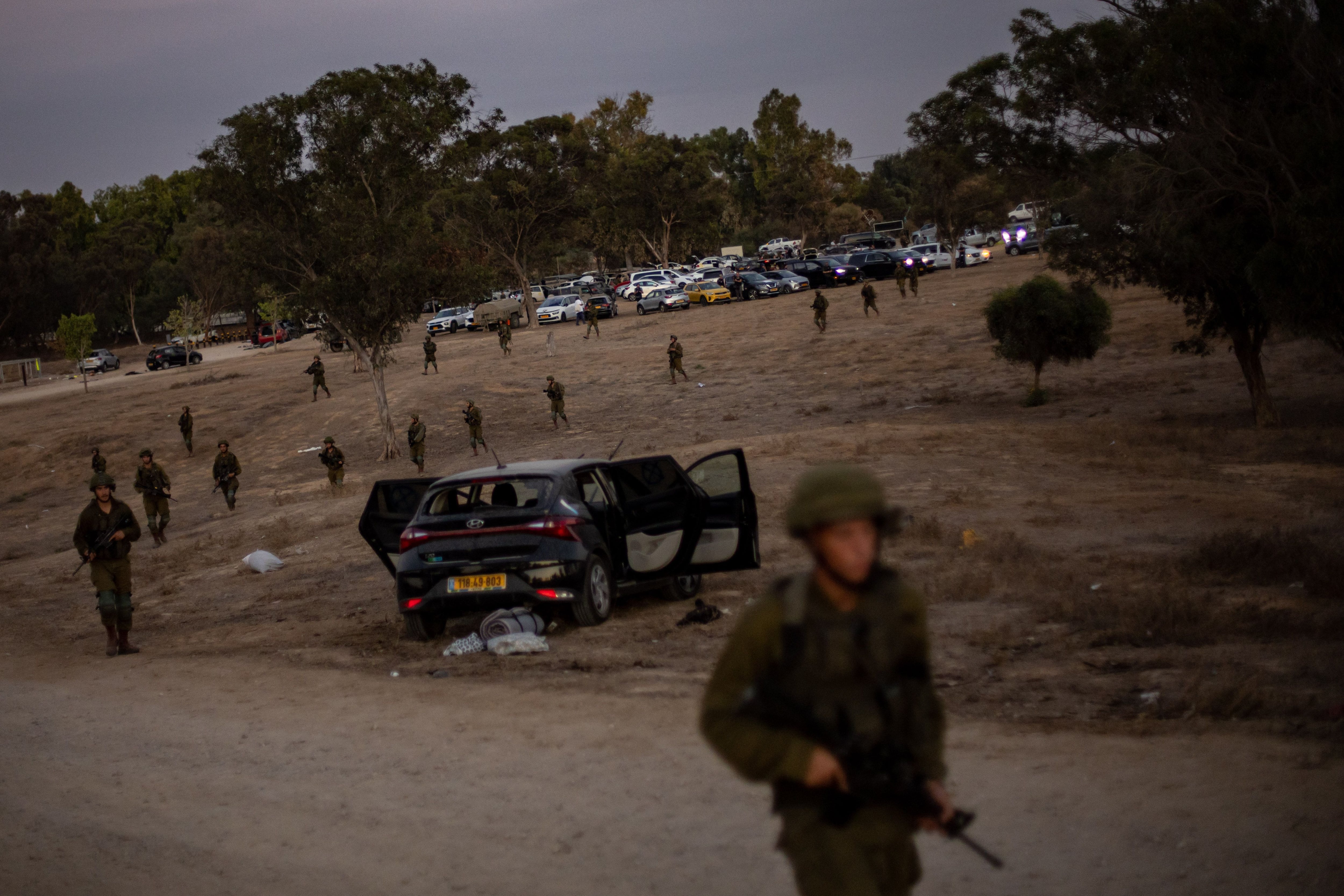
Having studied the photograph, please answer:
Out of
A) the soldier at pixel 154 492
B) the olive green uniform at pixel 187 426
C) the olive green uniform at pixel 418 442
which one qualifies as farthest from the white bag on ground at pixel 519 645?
the olive green uniform at pixel 187 426

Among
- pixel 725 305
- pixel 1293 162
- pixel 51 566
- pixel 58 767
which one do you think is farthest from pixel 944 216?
pixel 58 767

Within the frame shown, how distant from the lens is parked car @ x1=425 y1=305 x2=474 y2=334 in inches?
2520

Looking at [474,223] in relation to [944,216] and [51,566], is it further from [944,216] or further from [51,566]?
[51,566]

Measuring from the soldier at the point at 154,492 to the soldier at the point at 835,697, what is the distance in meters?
19.7

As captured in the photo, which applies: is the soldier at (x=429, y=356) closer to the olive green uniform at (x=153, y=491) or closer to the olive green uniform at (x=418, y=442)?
the olive green uniform at (x=418, y=442)

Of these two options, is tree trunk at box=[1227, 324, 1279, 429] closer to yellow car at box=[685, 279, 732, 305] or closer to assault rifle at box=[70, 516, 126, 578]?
assault rifle at box=[70, 516, 126, 578]

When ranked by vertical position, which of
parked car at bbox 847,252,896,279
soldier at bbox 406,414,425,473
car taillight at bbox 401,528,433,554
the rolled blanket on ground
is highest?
parked car at bbox 847,252,896,279

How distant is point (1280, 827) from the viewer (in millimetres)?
4594

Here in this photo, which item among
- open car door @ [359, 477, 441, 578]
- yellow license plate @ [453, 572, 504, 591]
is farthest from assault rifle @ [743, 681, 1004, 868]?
open car door @ [359, 477, 441, 578]

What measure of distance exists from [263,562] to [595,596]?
740 cm

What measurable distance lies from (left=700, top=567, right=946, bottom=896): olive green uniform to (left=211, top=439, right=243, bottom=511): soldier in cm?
2174

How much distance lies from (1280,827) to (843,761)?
294cm

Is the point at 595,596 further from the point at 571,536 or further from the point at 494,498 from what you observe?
the point at 494,498

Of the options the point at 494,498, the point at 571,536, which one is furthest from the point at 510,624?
the point at 494,498
